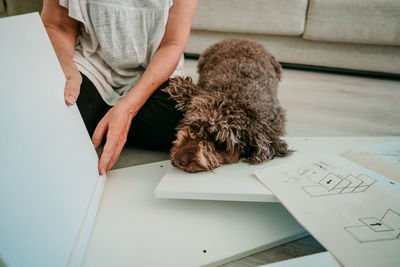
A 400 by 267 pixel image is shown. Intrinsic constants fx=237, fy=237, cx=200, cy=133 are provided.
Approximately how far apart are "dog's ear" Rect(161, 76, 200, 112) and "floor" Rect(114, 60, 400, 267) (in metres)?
0.34

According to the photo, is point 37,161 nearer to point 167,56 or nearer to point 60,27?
point 167,56

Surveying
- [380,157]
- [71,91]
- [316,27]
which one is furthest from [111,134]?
[316,27]

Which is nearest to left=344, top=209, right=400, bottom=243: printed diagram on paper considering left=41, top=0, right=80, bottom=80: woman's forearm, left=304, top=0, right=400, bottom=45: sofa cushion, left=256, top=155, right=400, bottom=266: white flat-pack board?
left=256, top=155, right=400, bottom=266: white flat-pack board

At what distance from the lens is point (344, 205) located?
0.69 metres

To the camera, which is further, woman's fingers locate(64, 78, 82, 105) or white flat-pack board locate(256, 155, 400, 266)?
woman's fingers locate(64, 78, 82, 105)

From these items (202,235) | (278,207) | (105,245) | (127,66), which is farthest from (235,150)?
(127,66)

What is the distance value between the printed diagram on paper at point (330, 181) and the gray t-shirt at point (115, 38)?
910 mm

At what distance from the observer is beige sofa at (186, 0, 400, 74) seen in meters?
2.28

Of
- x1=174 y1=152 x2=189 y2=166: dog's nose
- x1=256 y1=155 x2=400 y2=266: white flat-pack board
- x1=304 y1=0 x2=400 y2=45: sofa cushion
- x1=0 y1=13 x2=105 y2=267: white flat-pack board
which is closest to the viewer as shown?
x1=0 y1=13 x2=105 y2=267: white flat-pack board

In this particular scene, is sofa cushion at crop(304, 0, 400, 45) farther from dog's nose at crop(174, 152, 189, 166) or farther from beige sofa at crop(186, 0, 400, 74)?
dog's nose at crop(174, 152, 189, 166)

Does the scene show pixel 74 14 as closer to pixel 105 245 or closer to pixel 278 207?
pixel 105 245

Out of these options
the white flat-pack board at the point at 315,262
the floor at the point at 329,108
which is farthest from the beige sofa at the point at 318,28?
the white flat-pack board at the point at 315,262

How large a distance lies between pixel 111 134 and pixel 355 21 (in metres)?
2.60

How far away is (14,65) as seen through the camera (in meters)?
0.56
